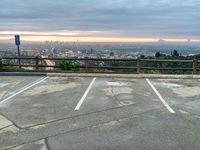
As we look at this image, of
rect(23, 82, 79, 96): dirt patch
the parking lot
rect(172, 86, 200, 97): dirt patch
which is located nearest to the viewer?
the parking lot

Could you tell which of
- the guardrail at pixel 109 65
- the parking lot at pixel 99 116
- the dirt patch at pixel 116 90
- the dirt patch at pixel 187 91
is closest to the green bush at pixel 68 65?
the guardrail at pixel 109 65

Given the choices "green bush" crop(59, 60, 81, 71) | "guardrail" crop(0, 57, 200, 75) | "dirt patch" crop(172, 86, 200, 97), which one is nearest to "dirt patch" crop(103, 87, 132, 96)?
"dirt patch" crop(172, 86, 200, 97)

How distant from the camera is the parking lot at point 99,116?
5785 mm

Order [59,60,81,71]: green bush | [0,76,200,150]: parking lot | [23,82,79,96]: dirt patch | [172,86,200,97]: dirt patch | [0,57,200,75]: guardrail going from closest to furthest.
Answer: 1. [0,76,200,150]: parking lot
2. [172,86,200,97]: dirt patch
3. [23,82,79,96]: dirt patch
4. [0,57,200,75]: guardrail
5. [59,60,81,71]: green bush

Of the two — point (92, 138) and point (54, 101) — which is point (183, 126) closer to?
point (92, 138)

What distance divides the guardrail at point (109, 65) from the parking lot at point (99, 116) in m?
3.44

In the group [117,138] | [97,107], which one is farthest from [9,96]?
[117,138]

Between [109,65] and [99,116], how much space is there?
9342 millimetres

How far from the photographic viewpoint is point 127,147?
553 centimetres

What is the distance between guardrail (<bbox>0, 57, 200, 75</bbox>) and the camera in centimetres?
1616

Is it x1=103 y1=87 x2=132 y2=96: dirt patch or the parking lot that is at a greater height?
x1=103 y1=87 x2=132 y2=96: dirt patch

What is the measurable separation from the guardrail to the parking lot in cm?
344

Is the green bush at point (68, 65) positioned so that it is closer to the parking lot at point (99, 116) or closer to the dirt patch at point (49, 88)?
the dirt patch at point (49, 88)

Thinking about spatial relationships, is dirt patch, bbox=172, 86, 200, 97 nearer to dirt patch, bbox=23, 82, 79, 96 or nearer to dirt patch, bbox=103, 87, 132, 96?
dirt patch, bbox=103, 87, 132, 96
